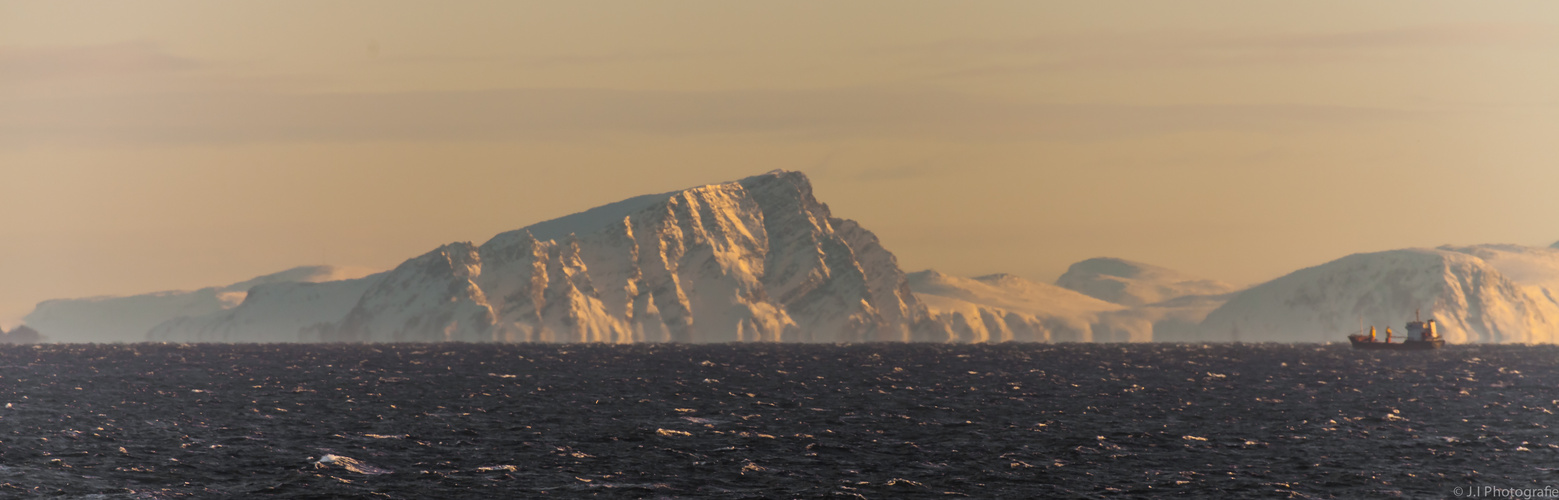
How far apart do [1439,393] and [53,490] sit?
9966 centimetres

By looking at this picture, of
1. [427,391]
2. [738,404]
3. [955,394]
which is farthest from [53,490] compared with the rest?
[955,394]

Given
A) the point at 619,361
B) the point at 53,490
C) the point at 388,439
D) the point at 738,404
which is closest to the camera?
the point at 53,490

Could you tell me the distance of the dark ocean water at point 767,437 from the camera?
57.0 meters

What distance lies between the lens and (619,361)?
602 ft

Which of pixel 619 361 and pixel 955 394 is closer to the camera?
pixel 955 394

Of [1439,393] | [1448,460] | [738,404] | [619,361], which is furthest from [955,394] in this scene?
[619,361]

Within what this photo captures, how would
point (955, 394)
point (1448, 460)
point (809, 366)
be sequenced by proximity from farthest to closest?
point (809, 366)
point (955, 394)
point (1448, 460)

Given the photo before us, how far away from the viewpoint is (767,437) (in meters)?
74.4

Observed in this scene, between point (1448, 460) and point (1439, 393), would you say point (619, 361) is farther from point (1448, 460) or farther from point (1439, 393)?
point (1448, 460)

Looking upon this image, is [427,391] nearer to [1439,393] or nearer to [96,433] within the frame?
[96,433]

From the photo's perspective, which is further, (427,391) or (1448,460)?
(427,391)

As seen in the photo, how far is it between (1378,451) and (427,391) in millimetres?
70460

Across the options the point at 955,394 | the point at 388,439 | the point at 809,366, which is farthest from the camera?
the point at 809,366

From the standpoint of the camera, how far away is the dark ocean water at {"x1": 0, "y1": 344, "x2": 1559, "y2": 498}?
187 ft
